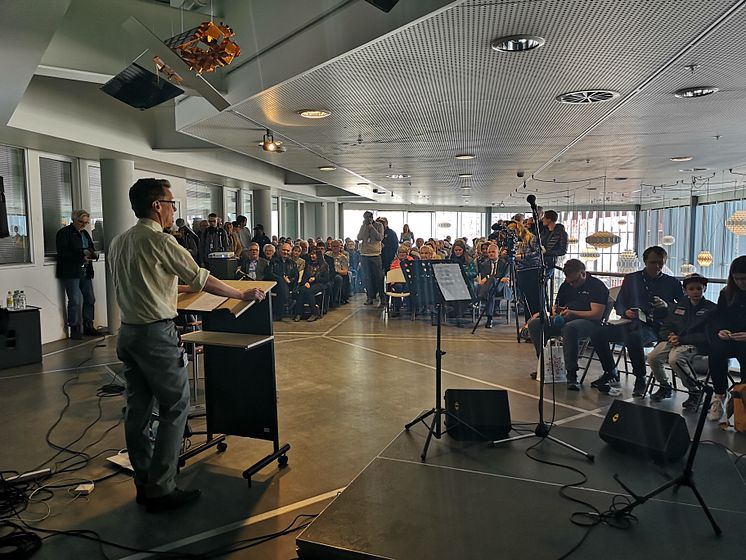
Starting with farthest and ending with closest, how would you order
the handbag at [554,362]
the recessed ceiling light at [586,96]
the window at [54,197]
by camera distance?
the window at [54,197] → the handbag at [554,362] → the recessed ceiling light at [586,96]

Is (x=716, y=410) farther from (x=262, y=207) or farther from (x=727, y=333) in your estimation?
(x=262, y=207)

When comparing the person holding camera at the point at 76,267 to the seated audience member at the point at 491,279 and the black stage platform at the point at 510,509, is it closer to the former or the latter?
the seated audience member at the point at 491,279

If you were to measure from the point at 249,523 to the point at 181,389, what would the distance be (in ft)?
2.52

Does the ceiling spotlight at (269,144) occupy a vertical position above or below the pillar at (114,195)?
above

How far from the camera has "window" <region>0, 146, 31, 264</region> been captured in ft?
21.9

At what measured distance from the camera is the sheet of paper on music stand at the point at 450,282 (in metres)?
3.87

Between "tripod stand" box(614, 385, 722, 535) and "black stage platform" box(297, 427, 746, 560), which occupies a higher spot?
"tripod stand" box(614, 385, 722, 535)

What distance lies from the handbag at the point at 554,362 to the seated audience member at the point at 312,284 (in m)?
4.76

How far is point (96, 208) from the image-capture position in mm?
8367

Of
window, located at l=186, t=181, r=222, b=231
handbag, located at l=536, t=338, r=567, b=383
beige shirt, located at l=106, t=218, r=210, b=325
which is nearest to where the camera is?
beige shirt, located at l=106, t=218, r=210, b=325

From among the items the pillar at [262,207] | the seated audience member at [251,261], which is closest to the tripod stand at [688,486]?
the seated audience member at [251,261]

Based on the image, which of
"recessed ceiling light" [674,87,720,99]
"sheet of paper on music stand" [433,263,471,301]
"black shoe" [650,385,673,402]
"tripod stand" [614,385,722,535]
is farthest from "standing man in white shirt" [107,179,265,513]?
"recessed ceiling light" [674,87,720,99]

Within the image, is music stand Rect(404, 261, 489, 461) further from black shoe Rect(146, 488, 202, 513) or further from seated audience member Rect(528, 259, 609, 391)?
seated audience member Rect(528, 259, 609, 391)

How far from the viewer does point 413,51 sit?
3451mm
